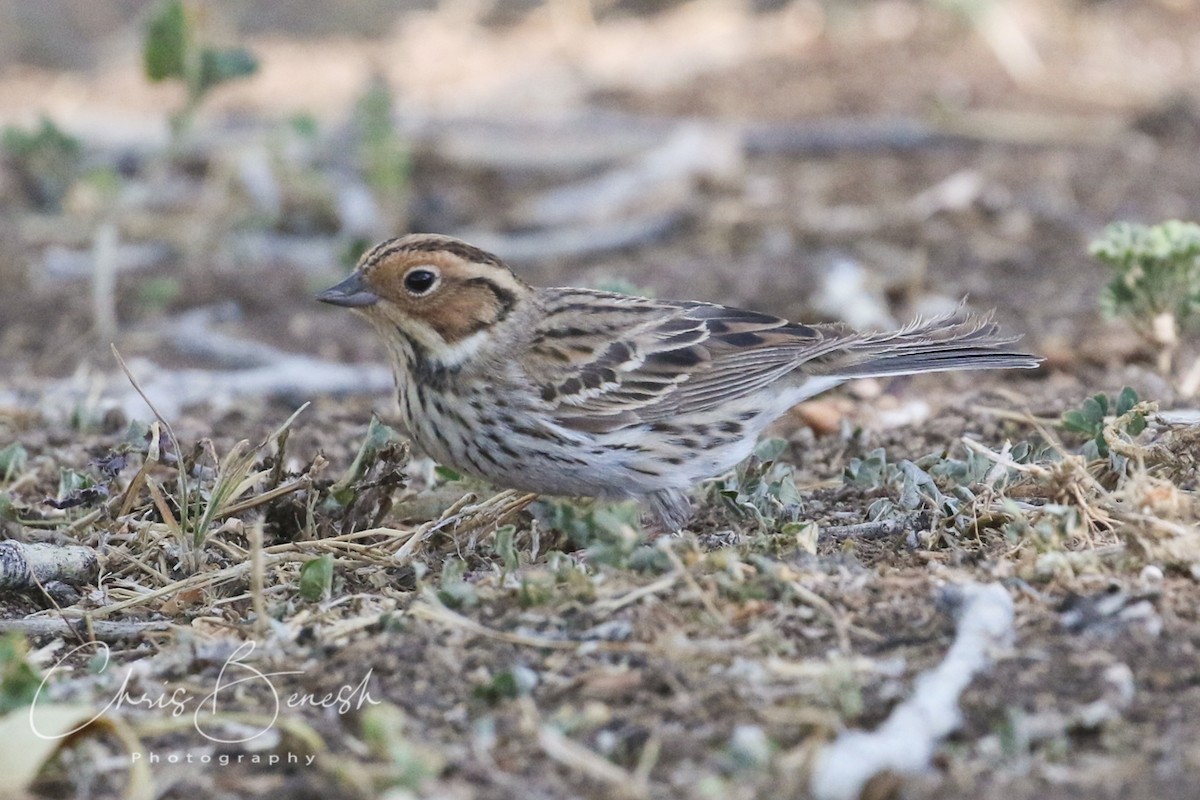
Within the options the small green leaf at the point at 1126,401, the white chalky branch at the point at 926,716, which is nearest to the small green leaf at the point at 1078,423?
the small green leaf at the point at 1126,401

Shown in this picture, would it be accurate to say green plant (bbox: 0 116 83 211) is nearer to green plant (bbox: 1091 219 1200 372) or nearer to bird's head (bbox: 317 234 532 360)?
bird's head (bbox: 317 234 532 360)

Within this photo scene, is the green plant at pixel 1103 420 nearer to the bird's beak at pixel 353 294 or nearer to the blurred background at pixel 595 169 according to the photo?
the blurred background at pixel 595 169

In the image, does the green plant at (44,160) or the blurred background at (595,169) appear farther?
the green plant at (44,160)

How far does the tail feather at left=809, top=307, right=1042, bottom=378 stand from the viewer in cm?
546

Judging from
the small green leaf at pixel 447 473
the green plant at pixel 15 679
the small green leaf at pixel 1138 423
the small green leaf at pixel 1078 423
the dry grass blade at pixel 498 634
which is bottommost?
the small green leaf at pixel 1078 423

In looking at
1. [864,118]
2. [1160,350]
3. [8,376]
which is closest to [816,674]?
[1160,350]

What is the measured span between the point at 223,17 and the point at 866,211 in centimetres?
769

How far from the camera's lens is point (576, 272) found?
30.4 feet

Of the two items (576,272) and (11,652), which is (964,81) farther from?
(11,652)

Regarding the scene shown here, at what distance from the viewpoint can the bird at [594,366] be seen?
204 inches

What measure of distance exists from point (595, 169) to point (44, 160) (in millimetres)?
3503

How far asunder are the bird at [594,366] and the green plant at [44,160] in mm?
4036

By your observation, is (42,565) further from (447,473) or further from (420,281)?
(420,281)

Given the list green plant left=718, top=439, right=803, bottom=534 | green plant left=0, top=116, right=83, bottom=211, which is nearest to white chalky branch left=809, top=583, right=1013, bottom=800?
green plant left=718, top=439, right=803, bottom=534
